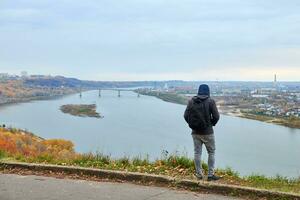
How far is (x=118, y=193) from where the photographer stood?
5.76 meters

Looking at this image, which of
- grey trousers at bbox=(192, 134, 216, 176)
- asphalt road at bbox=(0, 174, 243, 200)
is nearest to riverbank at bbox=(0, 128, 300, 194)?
grey trousers at bbox=(192, 134, 216, 176)

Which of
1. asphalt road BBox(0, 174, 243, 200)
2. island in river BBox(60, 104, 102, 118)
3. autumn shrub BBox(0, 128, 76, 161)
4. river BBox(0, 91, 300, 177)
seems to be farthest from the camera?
island in river BBox(60, 104, 102, 118)

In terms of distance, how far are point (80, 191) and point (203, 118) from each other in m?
2.02

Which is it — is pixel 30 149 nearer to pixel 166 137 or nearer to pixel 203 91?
pixel 203 91

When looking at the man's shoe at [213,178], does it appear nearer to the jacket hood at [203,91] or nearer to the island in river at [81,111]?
the jacket hood at [203,91]

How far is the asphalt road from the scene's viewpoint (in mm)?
5543

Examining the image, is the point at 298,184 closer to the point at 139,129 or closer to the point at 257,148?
the point at 257,148

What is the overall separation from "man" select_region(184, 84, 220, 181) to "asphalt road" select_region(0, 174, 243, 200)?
0.79 m

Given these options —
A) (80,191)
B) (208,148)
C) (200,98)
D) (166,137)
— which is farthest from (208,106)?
(166,137)

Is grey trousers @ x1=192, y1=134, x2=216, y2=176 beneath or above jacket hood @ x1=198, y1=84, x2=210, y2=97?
beneath

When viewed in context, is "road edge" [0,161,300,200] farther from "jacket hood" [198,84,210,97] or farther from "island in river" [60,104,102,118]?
"island in river" [60,104,102,118]

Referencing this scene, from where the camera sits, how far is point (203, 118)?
6266 mm

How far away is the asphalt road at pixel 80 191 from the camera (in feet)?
18.2

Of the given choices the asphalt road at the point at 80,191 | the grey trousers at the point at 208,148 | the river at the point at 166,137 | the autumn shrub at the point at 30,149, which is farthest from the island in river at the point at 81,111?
the grey trousers at the point at 208,148
